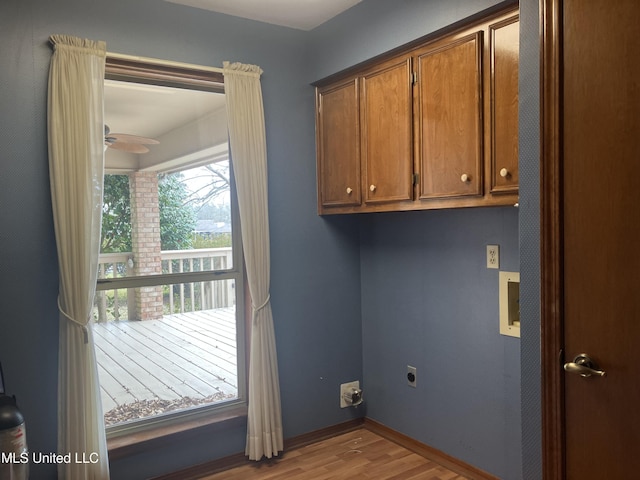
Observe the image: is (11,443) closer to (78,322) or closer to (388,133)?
(78,322)

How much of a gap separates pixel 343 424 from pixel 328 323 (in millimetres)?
681

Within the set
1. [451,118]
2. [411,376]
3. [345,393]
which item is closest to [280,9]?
[451,118]

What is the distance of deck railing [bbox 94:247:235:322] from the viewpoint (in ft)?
8.63

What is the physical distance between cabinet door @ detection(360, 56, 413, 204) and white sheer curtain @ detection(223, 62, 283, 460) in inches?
23.8

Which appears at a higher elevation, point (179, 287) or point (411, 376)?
point (179, 287)

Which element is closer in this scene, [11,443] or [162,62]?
[11,443]

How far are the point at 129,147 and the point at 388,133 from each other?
138 centimetres

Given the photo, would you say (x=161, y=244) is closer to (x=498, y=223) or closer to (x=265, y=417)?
(x=265, y=417)

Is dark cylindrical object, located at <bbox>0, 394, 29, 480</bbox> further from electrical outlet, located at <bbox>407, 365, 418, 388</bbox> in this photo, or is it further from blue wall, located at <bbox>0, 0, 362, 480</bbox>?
electrical outlet, located at <bbox>407, 365, 418, 388</bbox>

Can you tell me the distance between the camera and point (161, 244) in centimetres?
279

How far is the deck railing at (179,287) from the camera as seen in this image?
2.63 metres

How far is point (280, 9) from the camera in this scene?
281cm

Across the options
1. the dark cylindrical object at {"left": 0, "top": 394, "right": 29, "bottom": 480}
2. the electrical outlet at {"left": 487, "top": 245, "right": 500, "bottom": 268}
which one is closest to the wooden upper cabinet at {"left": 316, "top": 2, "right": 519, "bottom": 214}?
the electrical outlet at {"left": 487, "top": 245, "right": 500, "bottom": 268}

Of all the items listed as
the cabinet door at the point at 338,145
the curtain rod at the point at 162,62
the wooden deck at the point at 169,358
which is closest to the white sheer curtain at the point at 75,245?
the curtain rod at the point at 162,62
